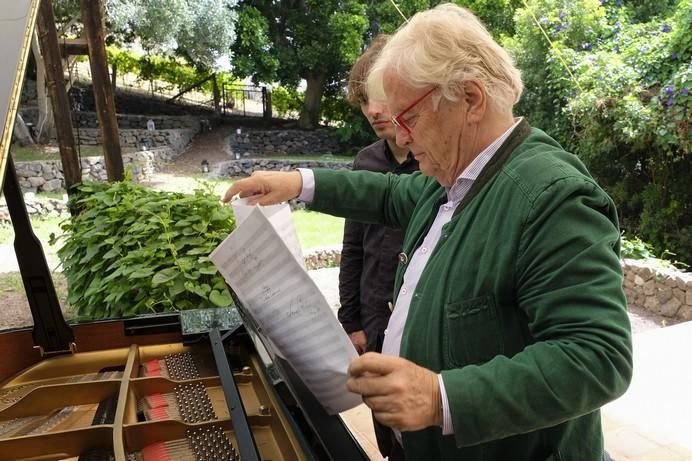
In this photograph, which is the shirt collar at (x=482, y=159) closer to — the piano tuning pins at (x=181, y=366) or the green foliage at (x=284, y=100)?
the piano tuning pins at (x=181, y=366)

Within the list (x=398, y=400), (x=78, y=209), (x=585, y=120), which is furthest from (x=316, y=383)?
(x=585, y=120)

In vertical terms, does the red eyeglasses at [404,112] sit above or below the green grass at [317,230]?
above

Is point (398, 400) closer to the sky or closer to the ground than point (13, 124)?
closer to the ground

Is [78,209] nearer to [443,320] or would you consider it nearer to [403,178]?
[403,178]

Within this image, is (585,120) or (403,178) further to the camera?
(585,120)

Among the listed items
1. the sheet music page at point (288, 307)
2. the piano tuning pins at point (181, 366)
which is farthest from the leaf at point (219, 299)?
the sheet music page at point (288, 307)

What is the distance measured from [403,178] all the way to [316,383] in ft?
2.14

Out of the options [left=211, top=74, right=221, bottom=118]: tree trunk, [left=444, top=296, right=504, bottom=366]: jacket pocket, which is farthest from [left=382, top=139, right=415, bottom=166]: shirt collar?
[left=211, top=74, right=221, bottom=118]: tree trunk

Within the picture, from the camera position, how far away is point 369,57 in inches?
78.7

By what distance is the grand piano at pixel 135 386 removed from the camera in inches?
37.7

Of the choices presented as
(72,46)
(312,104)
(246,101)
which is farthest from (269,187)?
(246,101)

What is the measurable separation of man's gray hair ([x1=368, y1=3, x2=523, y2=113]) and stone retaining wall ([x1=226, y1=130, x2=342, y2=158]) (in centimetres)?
1716

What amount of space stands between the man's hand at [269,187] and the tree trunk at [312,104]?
18556 millimetres

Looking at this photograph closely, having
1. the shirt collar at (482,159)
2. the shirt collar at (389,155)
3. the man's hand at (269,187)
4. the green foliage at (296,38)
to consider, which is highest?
the shirt collar at (482,159)
